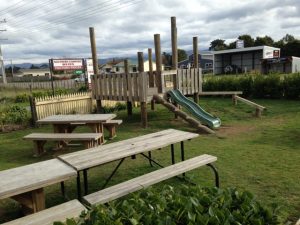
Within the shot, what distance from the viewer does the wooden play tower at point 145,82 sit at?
9.55m

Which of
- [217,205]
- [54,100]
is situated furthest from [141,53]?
[217,205]

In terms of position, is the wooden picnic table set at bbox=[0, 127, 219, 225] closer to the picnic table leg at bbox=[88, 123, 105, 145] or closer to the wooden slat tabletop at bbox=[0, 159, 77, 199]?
the wooden slat tabletop at bbox=[0, 159, 77, 199]

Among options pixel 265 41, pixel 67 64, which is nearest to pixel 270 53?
pixel 265 41

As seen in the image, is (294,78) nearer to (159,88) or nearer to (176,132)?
(159,88)

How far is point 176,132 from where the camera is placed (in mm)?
5152

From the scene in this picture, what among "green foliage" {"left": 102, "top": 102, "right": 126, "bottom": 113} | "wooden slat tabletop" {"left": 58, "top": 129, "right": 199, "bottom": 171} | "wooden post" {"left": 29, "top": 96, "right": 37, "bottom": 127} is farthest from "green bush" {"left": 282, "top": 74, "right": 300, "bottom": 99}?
"wooden post" {"left": 29, "top": 96, "right": 37, "bottom": 127}

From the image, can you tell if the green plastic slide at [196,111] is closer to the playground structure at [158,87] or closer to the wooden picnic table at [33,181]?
the playground structure at [158,87]

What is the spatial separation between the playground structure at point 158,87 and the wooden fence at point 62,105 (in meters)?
1.51

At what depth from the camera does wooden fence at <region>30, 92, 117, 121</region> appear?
11.3 metres

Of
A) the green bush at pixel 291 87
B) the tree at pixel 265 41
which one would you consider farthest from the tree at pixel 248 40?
the green bush at pixel 291 87

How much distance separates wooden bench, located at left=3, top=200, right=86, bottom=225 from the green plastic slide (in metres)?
6.50

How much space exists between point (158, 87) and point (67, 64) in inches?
383

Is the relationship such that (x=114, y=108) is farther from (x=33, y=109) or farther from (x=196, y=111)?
(x=196, y=111)

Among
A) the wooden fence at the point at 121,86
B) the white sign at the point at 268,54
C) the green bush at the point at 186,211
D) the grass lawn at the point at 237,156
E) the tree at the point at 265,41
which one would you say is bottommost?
the grass lawn at the point at 237,156
